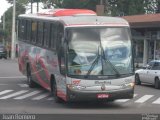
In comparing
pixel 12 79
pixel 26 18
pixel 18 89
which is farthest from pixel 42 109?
pixel 12 79

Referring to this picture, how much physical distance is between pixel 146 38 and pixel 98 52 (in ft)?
96.6

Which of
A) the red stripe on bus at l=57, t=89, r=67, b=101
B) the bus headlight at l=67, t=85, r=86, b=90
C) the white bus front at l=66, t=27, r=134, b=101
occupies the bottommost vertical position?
the red stripe on bus at l=57, t=89, r=67, b=101

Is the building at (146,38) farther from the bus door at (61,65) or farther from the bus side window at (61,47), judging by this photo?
the bus door at (61,65)

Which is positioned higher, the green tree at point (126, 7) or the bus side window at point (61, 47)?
the bus side window at point (61, 47)

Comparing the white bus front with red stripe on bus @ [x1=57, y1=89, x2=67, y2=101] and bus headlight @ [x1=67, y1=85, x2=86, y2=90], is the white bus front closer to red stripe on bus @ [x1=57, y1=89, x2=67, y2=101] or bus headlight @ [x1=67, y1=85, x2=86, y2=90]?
bus headlight @ [x1=67, y1=85, x2=86, y2=90]

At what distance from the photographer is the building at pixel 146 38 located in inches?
1757

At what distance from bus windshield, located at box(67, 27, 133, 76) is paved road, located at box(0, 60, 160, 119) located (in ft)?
4.13

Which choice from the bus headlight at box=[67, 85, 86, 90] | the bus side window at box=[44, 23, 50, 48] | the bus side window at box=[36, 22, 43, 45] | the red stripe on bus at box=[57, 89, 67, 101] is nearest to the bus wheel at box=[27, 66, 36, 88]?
the bus side window at box=[36, 22, 43, 45]

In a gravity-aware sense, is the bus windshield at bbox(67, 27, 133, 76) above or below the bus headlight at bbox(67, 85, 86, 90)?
above

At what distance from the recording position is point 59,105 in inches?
760

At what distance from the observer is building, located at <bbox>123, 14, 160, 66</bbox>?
44634mm

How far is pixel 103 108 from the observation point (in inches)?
730

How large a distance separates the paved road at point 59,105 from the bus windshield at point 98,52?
1259 millimetres

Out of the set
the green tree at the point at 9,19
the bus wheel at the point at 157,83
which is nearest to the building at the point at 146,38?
the bus wheel at the point at 157,83
